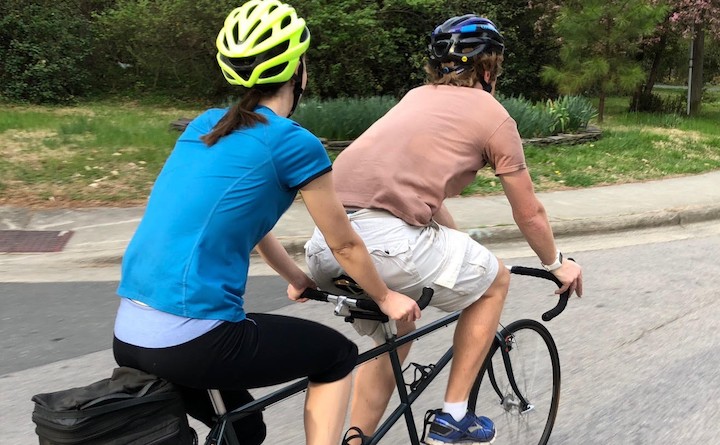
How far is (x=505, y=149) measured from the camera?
261cm

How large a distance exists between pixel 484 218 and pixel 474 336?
210 inches

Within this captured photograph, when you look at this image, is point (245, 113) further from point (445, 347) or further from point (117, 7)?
point (117, 7)

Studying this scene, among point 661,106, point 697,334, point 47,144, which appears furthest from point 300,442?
point 661,106

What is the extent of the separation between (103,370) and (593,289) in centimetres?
383

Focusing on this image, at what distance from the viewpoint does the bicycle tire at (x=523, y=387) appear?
312cm

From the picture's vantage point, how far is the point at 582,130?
13727mm

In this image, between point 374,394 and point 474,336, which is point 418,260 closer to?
point 474,336

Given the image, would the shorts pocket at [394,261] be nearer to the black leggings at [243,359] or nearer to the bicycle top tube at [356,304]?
the bicycle top tube at [356,304]

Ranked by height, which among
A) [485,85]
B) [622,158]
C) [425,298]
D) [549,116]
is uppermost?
[485,85]

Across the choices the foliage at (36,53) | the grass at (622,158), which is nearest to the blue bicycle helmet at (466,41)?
the grass at (622,158)

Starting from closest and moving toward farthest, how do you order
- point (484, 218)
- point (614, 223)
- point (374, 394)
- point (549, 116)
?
point (374, 394), point (484, 218), point (614, 223), point (549, 116)

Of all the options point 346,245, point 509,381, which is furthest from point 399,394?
point 346,245

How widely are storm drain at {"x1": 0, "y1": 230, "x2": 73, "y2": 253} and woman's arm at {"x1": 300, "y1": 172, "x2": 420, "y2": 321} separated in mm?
5120

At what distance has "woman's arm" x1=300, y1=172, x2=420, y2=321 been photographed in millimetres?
2033
